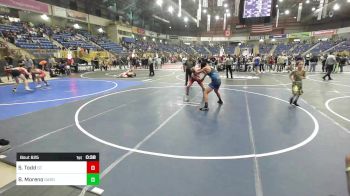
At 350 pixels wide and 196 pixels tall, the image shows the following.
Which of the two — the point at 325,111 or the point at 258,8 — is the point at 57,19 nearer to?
the point at 258,8

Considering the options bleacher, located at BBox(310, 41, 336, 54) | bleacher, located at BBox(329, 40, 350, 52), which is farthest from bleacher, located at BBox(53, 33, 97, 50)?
bleacher, located at BBox(310, 41, 336, 54)

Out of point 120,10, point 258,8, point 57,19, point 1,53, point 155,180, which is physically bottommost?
point 155,180

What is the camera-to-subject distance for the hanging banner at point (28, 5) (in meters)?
21.9

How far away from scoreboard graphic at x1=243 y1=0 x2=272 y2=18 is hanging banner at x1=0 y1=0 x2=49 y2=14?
22.0 m

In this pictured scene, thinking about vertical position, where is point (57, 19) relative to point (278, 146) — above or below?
above

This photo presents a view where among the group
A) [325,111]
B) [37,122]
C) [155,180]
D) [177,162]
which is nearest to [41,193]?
[155,180]

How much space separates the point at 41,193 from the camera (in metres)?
2.96

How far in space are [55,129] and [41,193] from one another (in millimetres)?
3004

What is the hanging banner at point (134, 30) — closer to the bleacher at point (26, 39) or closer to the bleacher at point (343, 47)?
A: the bleacher at point (26, 39)

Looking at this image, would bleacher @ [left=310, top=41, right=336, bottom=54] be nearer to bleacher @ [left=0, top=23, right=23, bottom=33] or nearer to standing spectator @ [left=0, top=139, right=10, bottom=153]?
bleacher @ [left=0, top=23, right=23, bottom=33]

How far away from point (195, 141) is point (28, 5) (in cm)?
2746
